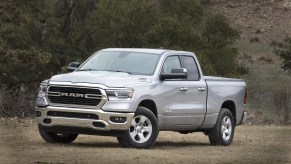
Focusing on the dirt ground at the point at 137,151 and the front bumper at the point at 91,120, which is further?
the front bumper at the point at 91,120

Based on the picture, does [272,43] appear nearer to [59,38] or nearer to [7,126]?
[59,38]

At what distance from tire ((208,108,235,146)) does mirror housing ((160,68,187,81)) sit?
6.37 feet

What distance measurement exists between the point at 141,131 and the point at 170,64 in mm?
1821

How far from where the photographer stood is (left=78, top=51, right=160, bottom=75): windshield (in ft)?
53.3

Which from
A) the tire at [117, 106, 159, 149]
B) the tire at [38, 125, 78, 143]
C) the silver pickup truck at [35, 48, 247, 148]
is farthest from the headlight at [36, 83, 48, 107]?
the tire at [117, 106, 159, 149]

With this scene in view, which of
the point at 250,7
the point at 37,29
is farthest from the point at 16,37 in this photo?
the point at 250,7

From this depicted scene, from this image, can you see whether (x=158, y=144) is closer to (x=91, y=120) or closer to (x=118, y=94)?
(x=118, y=94)

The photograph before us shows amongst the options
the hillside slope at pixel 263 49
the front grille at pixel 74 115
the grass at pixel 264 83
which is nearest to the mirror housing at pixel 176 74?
the front grille at pixel 74 115

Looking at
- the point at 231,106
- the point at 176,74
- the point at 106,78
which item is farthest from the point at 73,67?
the point at 231,106

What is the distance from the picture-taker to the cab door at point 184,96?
16.2m

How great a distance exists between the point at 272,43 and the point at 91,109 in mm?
63432

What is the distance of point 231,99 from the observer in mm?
18281

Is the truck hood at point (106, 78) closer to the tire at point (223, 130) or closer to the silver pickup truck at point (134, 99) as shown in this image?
the silver pickup truck at point (134, 99)

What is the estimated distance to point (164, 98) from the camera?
16.1 metres
